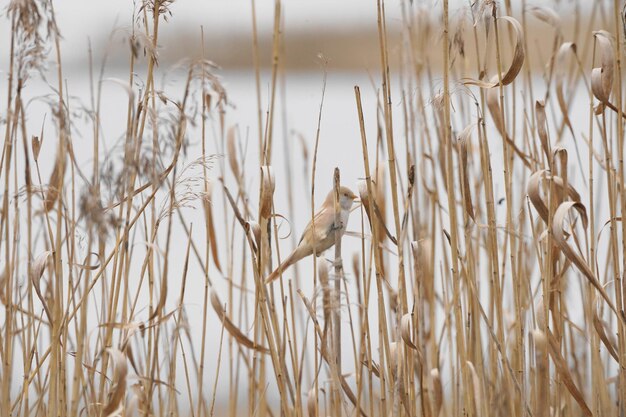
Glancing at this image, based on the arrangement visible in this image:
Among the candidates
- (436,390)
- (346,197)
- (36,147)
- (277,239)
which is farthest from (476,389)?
(36,147)

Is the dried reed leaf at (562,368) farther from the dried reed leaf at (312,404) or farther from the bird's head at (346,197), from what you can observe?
the bird's head at (346,197)

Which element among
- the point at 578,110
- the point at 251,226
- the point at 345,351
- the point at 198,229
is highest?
the point at 578,110

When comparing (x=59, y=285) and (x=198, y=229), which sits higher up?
(x=198, y=229)

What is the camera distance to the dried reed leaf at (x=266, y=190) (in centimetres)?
129

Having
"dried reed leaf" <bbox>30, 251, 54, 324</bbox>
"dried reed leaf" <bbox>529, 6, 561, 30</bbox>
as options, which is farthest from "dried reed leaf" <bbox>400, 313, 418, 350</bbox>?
"dried reed leaf" <bbox>529, 6, 561, 30</bbox>

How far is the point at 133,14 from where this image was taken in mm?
1210

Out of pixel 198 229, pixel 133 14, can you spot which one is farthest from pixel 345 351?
pixel 133 14

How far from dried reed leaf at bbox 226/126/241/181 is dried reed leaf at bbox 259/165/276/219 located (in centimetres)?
12

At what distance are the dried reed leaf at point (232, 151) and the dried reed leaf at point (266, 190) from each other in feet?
0.39

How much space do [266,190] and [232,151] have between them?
172mm

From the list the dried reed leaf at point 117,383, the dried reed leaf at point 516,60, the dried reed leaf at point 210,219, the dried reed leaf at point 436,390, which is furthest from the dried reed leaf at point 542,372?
the dried reed leaf at point 117,383

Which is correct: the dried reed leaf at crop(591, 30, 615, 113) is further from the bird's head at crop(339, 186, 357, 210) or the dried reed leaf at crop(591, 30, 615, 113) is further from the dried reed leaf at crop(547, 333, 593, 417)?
the bird's head at crop(339, 186, 357, 210)

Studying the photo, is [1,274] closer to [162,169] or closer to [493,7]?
[162,169]

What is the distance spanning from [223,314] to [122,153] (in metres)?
0.34
